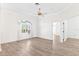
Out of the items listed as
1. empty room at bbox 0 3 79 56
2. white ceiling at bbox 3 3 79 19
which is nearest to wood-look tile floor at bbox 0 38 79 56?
empty room at bbox 0 3 79 56

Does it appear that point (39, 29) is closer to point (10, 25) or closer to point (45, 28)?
point (45, 28)

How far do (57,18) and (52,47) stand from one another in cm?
34

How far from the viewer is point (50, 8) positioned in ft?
4.50

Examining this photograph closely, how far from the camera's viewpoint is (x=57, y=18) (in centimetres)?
138

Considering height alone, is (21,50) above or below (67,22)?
below

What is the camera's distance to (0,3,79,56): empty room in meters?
1.33

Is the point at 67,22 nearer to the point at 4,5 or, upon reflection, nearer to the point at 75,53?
the point at 75,53

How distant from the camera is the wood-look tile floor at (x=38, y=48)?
4.34 feet

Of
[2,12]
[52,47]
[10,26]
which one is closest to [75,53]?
[52,47]

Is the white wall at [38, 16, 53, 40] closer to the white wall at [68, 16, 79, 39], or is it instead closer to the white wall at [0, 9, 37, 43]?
the white wall at [0, 9, 37, 43]

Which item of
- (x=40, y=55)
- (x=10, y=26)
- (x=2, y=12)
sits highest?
(x=2, y=12)

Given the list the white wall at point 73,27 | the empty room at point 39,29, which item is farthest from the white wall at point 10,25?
the white wall at point 73,27

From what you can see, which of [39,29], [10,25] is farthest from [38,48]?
[10,25]

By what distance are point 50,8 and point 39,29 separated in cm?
27
